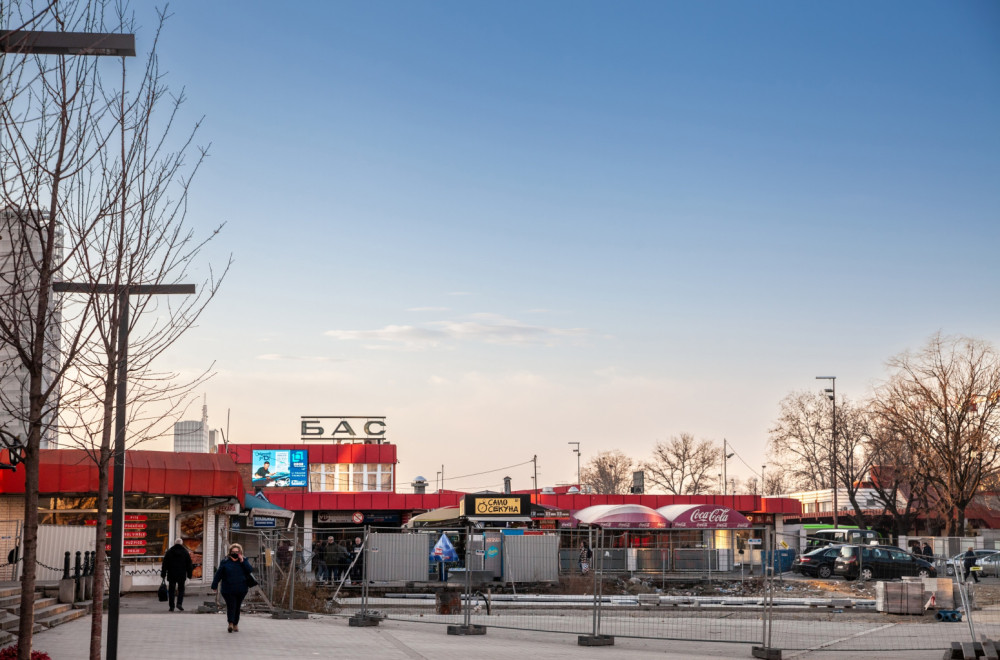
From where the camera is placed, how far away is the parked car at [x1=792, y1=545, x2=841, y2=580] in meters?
40.1

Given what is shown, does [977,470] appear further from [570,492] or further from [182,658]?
[182,658]

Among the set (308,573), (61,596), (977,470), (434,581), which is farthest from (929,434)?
(61,596)

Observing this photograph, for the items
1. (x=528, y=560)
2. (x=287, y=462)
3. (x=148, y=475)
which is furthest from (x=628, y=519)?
(x=287, y=462)

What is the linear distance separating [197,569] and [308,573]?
7.97 metres


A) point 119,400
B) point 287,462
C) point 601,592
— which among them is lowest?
point 601,592

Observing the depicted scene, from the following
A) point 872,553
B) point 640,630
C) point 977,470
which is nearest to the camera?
point 640,630

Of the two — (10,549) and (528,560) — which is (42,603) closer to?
(10,549)

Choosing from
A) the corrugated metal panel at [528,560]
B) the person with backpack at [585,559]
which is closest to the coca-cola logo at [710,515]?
the person with backpack at [585,559]

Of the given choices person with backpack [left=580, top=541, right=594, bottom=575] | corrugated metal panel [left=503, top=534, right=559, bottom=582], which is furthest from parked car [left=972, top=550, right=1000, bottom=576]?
corrugated metal panel [left=503, top=534, right=559, bottom=582]

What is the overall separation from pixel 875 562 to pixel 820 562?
2.24 m

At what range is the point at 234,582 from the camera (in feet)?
58.5

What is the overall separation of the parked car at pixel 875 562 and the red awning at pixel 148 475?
861 inches

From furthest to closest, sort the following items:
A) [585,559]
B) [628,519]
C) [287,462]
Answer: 1. [287,462]
2. [628,519]
3. [585,559]

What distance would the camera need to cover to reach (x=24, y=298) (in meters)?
8.16
